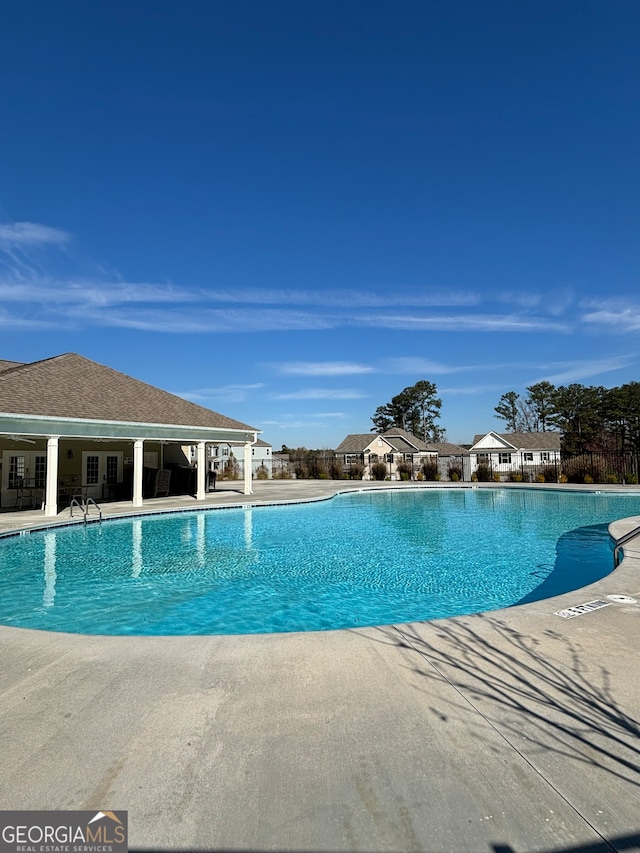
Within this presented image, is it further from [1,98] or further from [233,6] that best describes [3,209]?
[233,6]

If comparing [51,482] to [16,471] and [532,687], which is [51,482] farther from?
[532,687]

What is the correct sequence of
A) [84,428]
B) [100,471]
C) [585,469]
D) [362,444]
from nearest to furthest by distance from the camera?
[84,428]
[100,471]
[585,469]
[362,444]

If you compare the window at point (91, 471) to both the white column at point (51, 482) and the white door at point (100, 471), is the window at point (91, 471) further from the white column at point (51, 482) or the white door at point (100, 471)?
the white column at point (51, 482)

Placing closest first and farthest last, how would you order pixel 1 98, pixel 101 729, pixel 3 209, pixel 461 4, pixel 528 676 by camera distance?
pixel 101 729, pixel 528 676, pixel 461 4, pixel 1 98, pixel 3 209

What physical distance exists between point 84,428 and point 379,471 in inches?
817

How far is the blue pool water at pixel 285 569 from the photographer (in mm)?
6430

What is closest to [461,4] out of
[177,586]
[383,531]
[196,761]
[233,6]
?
[233,6]

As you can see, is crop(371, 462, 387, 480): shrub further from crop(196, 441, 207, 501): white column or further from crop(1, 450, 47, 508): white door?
crop(1, 450, 47, 508): white door

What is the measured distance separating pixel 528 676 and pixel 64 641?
3962mm

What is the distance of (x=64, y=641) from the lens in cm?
422

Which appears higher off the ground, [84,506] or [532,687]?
[84,506]

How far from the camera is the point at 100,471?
1997cm

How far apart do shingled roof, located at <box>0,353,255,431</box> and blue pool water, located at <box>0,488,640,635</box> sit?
4.24m

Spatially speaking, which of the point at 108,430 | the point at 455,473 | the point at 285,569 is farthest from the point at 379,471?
the point at 285,569
